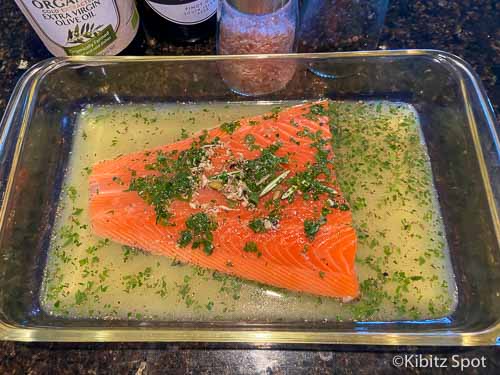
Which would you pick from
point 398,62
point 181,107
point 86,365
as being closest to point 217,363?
point 86,365

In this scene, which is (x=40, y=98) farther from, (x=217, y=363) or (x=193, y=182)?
(x=217, y=363)

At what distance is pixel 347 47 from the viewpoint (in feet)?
5.19

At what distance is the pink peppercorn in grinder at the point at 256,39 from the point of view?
1.37m

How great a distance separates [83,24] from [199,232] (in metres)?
0.74

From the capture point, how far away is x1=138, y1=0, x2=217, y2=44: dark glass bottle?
142cm

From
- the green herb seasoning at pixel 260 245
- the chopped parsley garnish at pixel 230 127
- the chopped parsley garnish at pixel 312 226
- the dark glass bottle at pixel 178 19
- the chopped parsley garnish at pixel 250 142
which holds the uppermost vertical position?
the dark glass bottle at pixel 178 19

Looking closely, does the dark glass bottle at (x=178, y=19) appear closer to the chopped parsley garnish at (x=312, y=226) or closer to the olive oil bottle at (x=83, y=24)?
the olive oil bottle at (x=83, y=24)

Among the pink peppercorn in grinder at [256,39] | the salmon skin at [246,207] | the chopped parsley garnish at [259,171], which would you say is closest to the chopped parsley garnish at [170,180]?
A: the salmon skin at [246,207]

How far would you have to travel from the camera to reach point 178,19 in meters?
1.49

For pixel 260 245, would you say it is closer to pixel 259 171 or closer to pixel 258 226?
pixel 258 226

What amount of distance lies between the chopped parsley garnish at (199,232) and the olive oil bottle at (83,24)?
0.69 meters

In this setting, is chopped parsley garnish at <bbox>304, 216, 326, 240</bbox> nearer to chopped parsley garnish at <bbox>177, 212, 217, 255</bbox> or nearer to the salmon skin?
the salmon skin

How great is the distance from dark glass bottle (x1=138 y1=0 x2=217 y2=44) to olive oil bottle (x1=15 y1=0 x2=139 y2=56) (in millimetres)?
81

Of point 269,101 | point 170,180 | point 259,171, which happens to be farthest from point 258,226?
point 269,101
